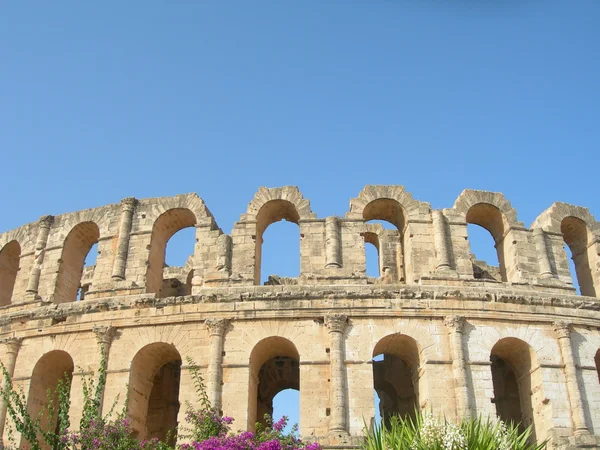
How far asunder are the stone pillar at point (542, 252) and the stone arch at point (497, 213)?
20.0 inches

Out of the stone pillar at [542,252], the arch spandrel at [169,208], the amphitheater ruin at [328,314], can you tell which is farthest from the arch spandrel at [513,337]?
the arch spandrel at [169,208]

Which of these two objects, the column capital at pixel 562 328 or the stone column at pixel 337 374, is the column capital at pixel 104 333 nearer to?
the stone column at pixel 337 374

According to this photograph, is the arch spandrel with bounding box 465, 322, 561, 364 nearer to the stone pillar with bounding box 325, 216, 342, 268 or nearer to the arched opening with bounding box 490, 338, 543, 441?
the arched opening with bounding box 490, 338, 543, 441

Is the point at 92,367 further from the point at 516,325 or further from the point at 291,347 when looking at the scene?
the point at 516,325

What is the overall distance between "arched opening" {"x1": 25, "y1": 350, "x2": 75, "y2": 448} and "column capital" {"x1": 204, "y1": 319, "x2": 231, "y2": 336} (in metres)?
4.13

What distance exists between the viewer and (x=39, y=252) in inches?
842

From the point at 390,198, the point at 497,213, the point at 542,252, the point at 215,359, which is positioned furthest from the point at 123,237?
the point at 542,252

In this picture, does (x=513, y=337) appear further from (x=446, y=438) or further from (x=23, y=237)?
(x=23, y=237)

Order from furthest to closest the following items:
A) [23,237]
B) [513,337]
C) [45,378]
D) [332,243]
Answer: [23,237]
[45,378]
[332,243]
[513,337]

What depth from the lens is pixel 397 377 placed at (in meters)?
23.9

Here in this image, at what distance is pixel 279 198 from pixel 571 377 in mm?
8898

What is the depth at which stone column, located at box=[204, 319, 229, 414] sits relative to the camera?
17594mm

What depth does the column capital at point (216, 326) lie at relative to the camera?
722 inches

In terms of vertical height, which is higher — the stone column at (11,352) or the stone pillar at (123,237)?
the stone pillar at (123,237)
